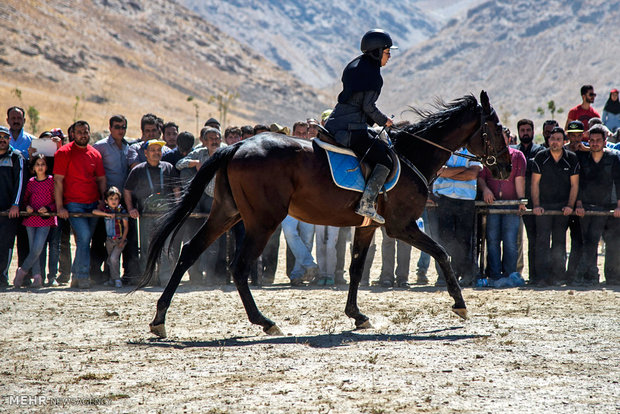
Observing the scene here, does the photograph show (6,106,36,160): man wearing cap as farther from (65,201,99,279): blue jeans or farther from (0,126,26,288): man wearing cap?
(65,201,99,279): blue jeans

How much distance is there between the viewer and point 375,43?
829cm

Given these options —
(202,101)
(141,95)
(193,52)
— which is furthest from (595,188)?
(193,52)

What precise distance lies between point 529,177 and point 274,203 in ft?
21.6

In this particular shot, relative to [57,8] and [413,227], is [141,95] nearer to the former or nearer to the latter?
[57,8]

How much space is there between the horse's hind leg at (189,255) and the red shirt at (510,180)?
19.8 ft

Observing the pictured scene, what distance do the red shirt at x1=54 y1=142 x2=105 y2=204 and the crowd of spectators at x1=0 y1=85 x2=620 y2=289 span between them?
0.06ft

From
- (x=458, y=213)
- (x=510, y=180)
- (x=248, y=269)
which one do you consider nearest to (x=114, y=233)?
(x=248, y=269)

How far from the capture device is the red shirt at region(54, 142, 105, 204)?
40.5ft

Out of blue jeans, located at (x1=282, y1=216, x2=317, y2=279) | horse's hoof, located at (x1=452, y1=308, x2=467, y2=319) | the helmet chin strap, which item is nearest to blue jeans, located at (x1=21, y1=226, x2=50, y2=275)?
blue jeans, located at (x1=282, y1=216, x2=317, y2=279)

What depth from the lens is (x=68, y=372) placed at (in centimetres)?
625

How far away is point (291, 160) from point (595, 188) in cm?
689

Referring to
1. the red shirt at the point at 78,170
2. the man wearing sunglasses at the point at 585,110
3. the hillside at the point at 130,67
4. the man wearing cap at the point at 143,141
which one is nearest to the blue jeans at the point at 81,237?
the red shirt at the point at 78,170

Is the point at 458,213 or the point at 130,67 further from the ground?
the point at 130,67

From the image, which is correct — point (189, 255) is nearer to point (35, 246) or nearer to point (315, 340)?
point (315, 340)
